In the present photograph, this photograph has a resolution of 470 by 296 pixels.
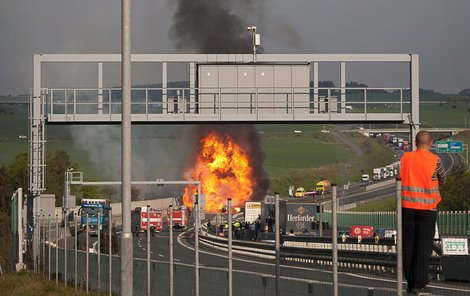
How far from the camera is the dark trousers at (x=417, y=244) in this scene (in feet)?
46.2

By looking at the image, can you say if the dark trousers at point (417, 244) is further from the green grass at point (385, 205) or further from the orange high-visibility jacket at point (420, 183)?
the green grass at point (385, 205)

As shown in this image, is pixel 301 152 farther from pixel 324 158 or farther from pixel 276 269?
pixel 276 269

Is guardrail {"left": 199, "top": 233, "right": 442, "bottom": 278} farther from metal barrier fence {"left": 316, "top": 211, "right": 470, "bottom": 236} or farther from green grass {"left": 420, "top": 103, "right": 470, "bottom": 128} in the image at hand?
green grass {"left": 420, "top": 103, "right": 470, "bottom": 128}

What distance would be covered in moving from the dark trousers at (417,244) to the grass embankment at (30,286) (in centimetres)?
1602

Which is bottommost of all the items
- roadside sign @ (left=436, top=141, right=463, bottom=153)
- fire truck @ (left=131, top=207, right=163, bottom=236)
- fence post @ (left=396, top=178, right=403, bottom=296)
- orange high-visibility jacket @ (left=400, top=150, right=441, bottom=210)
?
fire truck @ (left=131, top=207, right=163, bottom=236)

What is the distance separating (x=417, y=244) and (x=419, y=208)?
424mm

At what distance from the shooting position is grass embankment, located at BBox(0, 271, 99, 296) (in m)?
31.1

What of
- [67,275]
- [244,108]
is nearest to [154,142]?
[244,108]

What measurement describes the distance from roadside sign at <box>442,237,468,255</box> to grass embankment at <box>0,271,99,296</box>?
37.6 feet

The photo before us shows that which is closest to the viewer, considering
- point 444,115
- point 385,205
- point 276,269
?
point 385,205

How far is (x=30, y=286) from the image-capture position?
33969mm

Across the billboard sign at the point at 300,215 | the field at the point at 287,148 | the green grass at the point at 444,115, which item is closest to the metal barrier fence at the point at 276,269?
the billboard sign at the point at 300,215


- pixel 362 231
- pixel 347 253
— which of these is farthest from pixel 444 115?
pixel 347 253

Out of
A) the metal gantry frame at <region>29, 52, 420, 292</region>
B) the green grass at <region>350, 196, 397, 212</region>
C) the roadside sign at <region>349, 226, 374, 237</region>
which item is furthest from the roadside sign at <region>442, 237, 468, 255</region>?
the metal gantry frame at <region>29, 52, 420, 292</region>
